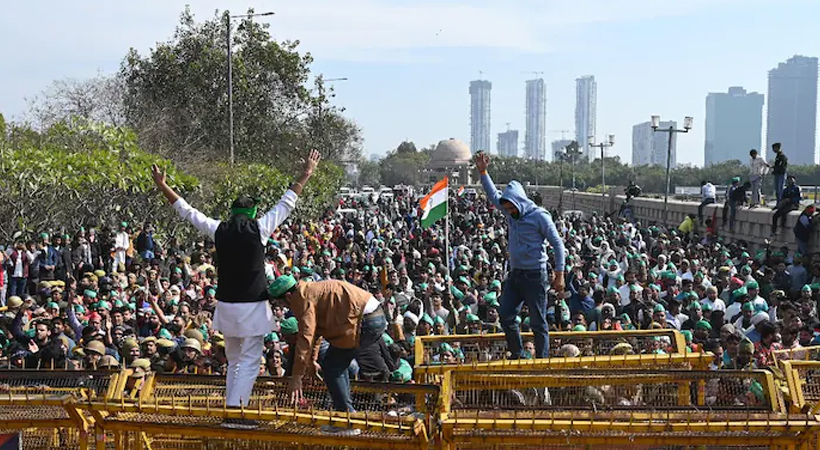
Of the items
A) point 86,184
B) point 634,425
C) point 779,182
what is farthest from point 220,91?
point 634,425

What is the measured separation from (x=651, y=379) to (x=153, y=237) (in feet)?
65.3

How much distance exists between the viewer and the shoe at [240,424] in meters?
4.69

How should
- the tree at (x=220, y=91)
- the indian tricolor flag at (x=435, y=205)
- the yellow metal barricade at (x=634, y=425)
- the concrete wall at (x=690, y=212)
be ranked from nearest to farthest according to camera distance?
1. the yellow metal barricade at (x=634, y=425)
2. the indian tricolor flag at (x=435, y=205)
3. the concrete wall at (x=690, y=212)
4. the tree at (x=220, y=91)

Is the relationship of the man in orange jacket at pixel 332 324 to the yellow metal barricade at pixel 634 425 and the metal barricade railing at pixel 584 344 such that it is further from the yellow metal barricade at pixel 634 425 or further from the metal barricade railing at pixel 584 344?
the metal barricade railing at pixel 584 344

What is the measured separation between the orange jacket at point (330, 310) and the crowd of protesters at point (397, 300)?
1.53ft

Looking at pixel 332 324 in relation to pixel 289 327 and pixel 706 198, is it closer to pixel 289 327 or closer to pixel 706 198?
pixel 289 327

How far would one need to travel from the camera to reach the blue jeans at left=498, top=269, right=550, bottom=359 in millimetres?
7758

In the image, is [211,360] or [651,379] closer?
[651,379]

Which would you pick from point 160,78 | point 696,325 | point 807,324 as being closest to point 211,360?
point 696,325

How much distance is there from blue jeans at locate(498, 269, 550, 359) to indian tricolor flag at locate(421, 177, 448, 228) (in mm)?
8941

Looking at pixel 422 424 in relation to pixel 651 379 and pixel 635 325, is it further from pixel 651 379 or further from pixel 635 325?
pixel 635 325

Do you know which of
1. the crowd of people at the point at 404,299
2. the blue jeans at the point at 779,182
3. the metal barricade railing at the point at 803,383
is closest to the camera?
the metal barricade railing at the point at 803,383

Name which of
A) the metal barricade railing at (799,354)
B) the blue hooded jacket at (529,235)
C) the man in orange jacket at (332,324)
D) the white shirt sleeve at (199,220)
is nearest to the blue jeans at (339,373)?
the man in orange jacket at (332,324)

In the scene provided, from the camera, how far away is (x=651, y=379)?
5.65m
